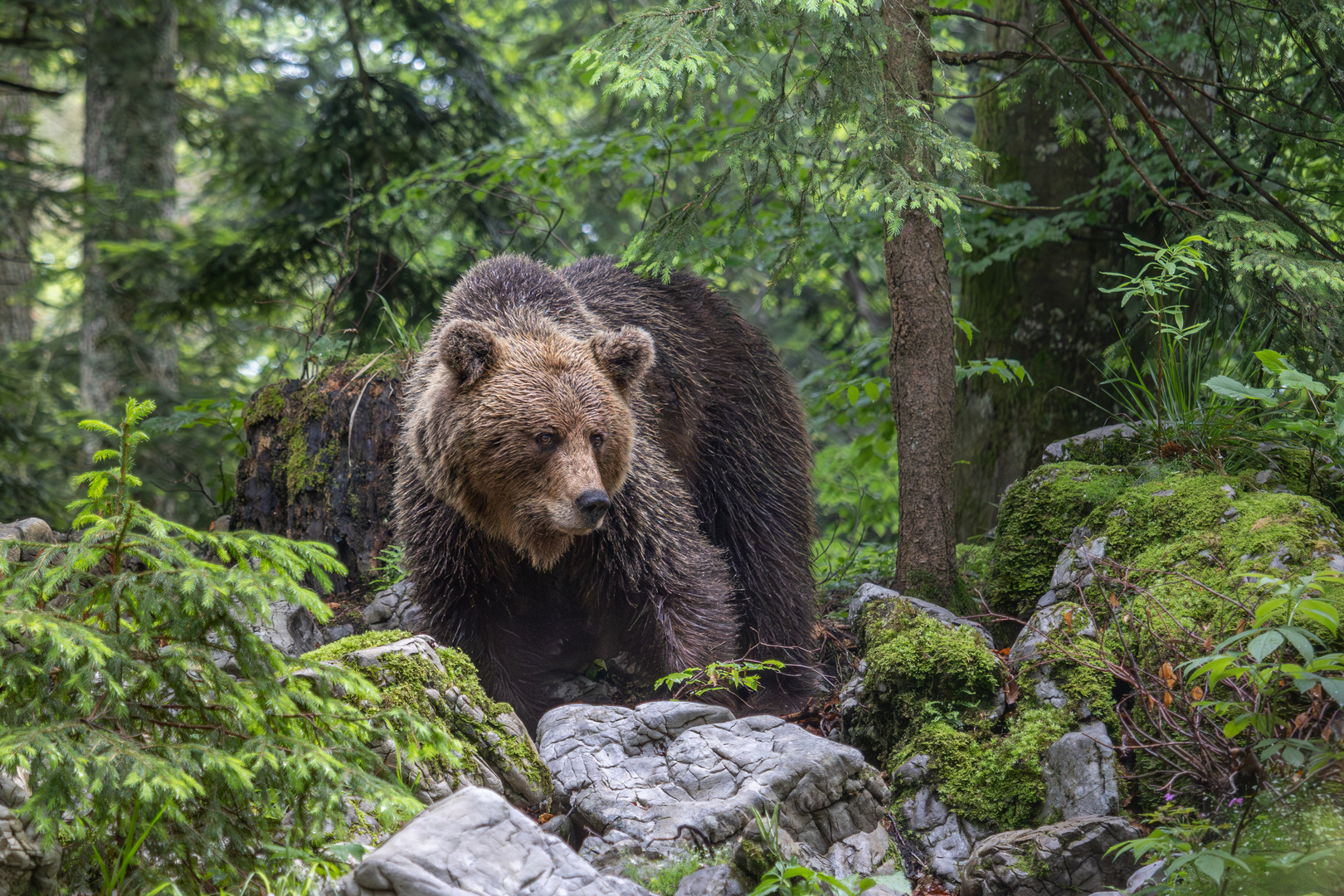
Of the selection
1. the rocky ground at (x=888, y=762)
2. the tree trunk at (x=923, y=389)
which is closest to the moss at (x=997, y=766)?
the rocky ground at (x=888, y=762)

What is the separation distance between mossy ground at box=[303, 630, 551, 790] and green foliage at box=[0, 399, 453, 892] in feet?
2.47

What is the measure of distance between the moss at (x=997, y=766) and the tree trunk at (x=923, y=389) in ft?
3.96

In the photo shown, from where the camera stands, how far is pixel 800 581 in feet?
19.2

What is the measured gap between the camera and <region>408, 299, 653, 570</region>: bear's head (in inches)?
171

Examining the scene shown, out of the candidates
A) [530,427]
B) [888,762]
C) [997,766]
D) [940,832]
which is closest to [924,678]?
[888,762]

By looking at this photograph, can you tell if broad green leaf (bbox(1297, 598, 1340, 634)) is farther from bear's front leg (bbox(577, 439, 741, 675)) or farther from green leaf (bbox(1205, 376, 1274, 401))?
bear's front leg (bbox(577, 439, 741, 675))

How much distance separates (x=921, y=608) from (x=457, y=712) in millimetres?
2191

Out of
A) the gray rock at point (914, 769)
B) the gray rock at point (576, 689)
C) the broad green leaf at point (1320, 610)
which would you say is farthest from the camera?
the gray rock at point (576, 689)

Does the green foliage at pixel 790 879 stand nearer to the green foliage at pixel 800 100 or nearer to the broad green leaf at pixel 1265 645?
the broad green leaf at pixel 1265 645

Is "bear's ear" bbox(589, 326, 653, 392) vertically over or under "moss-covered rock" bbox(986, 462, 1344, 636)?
over

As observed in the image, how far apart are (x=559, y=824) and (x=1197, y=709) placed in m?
2.23

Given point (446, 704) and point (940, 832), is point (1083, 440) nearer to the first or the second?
point (940, 832)

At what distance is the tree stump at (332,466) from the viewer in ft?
20.3

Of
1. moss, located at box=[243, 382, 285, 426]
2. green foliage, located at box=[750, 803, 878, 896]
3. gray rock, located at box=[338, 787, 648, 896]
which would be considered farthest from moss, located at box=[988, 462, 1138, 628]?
moss, located at box=[243, 382, 285, 426]
